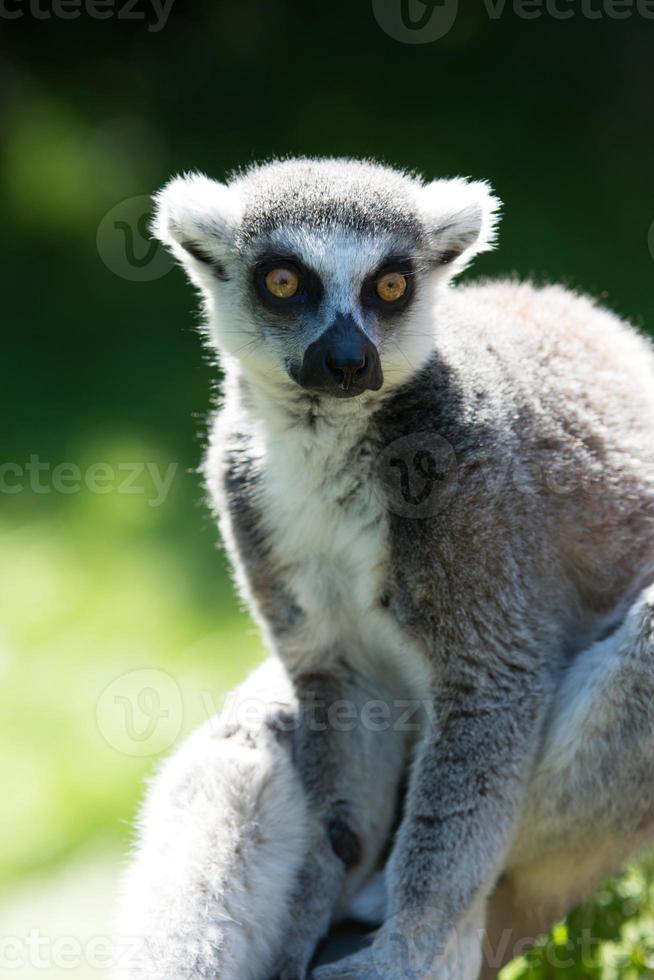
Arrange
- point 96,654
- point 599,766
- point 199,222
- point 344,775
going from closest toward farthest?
1. point 599,766
2. point 199,222
3. point 344,775
4. point 96,654

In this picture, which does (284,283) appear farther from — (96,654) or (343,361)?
(96,654)

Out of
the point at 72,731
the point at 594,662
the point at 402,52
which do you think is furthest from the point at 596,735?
the point at 402,52

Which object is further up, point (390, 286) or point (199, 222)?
point (199, 222)

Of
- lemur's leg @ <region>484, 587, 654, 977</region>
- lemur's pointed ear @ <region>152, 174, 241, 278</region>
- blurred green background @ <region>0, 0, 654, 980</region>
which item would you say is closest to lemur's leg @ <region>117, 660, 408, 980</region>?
lemur's leg @ <region>484, 587, 654, 977</region>

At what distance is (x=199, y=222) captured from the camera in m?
3.44

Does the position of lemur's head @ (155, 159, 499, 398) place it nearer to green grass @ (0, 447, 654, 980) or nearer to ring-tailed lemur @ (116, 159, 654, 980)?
ring-tailed lemur @ (116, 159, 654, 980)

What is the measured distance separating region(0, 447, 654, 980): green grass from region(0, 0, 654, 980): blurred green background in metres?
0.01

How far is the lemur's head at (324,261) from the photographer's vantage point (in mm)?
3225

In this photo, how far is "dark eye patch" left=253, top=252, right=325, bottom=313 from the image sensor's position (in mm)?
3279

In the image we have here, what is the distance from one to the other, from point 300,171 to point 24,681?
3.37 meters

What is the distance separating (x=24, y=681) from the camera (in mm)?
5930

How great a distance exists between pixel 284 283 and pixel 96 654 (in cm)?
319

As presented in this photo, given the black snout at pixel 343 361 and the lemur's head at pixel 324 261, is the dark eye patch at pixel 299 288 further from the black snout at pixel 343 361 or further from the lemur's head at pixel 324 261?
the black snout at pixel 343 361

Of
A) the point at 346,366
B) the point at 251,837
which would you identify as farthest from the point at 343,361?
the point at 251,837
